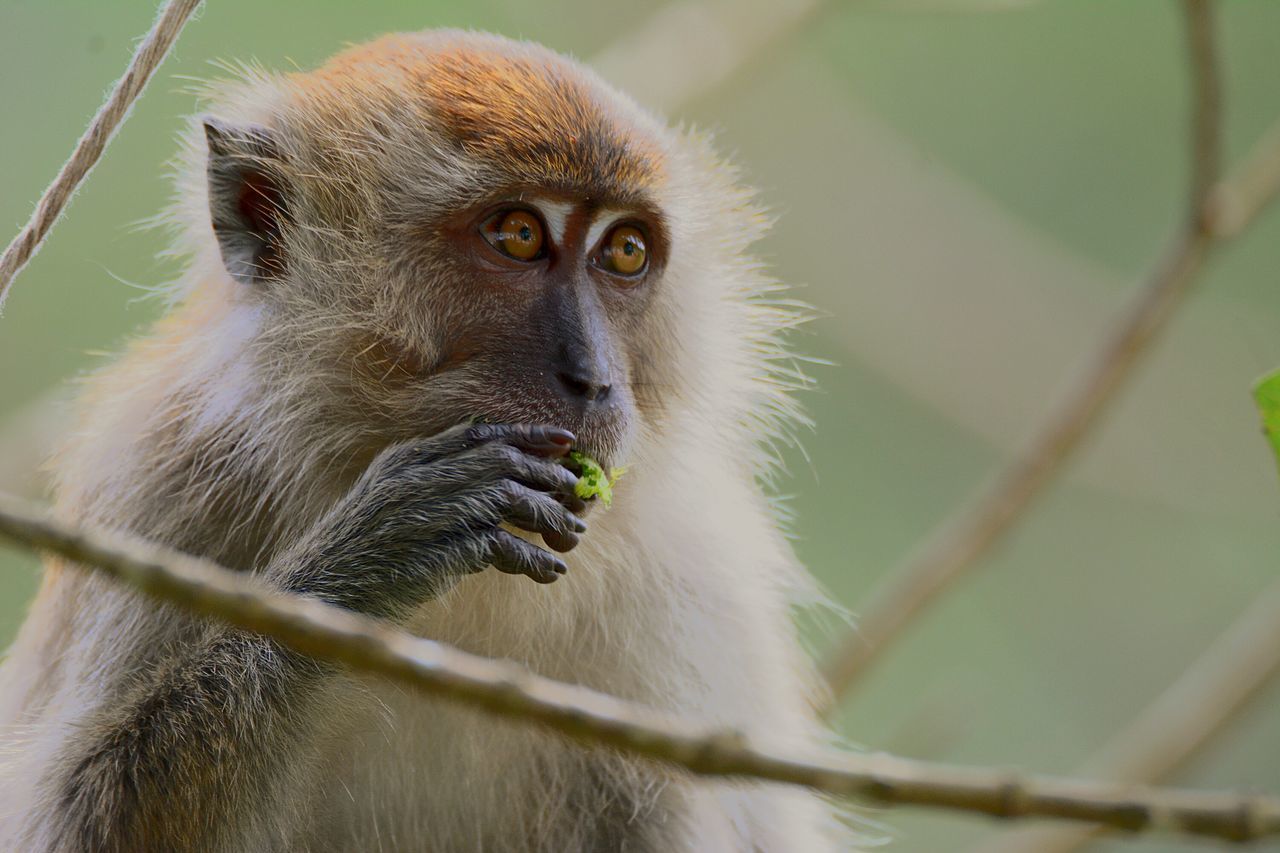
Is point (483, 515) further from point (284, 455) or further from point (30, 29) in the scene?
point (30, 29)

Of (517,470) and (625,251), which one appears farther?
(625,251)

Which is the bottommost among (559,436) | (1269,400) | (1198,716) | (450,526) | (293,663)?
(293,663)

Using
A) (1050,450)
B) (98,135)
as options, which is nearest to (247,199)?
(98,135)

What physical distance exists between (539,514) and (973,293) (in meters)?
6.25

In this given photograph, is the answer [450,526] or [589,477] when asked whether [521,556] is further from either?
[589,477]

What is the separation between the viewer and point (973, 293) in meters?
8.93

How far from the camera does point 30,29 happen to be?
827 centimetres

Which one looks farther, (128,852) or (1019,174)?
(1019,174)

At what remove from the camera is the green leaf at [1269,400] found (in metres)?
2.55

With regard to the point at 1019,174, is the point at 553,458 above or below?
below

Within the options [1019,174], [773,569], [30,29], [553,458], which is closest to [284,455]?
[553,458]

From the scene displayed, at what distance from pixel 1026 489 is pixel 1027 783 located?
4.11 metres

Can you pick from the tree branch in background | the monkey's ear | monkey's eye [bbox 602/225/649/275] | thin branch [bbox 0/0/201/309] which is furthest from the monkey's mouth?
the tree branch in background

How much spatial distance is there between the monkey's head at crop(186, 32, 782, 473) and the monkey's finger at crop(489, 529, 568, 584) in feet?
1.30
